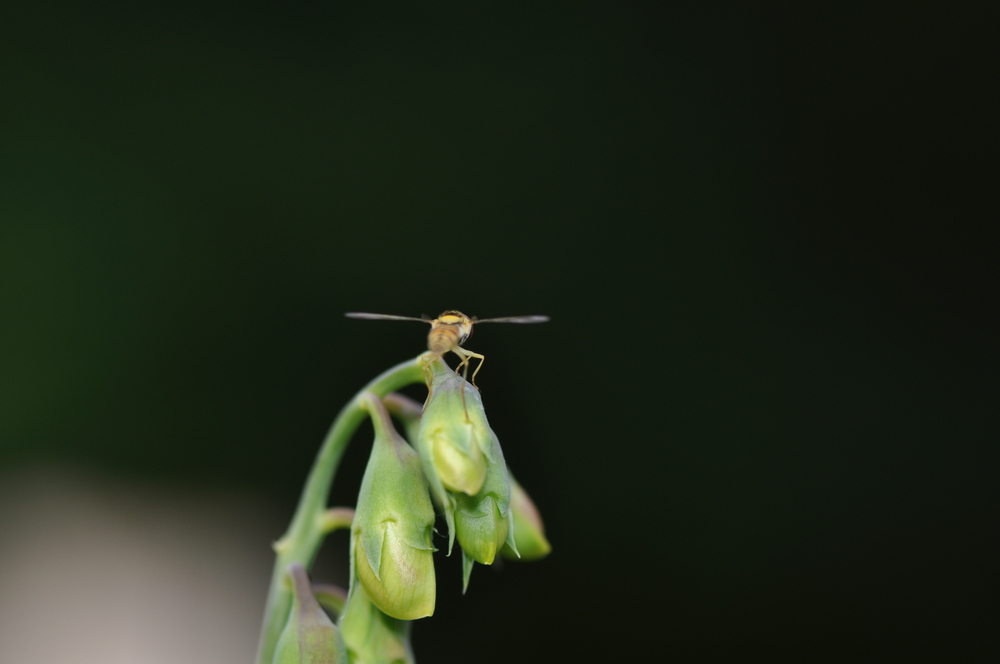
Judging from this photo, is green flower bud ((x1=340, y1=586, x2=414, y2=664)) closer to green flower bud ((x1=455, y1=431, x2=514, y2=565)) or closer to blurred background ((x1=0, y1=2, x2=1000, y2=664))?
green flower bud ((x1=455, y1=431, x2=514, y2=565))

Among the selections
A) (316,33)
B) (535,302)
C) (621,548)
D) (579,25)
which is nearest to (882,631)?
(621,548)

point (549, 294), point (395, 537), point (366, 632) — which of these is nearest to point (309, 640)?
point (366, 632)

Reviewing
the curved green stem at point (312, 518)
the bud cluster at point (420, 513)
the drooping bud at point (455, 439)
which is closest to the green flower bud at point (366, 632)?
the bud cluster at point (420, 513)

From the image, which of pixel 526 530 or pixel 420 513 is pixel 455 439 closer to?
pixel 420 513

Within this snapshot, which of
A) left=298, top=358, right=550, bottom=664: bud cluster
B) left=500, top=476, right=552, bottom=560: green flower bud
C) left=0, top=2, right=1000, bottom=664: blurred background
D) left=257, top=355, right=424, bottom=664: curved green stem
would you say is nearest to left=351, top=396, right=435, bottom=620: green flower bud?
left=298, top=358, right=550, bottom=664: bud cluster

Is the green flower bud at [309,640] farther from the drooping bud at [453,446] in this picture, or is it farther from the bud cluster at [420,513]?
the drooping bud at [453,446]

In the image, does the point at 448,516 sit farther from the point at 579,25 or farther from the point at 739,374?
the point at 579,25
